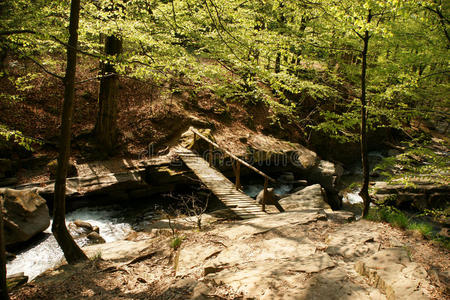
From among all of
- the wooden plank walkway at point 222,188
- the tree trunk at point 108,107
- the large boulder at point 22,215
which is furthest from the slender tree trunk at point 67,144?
the tree trunk at point 108,107

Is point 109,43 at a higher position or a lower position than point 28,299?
higher

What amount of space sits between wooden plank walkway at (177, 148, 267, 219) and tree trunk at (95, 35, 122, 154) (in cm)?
294

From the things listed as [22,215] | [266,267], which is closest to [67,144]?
[22,215]

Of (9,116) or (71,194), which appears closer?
(71,194)

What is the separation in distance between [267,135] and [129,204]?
9.15 m

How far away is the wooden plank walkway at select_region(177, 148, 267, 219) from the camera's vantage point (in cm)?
780

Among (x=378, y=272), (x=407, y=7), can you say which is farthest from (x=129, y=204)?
(x=407, y=7)

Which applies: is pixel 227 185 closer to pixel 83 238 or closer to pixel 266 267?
pixel 83 238

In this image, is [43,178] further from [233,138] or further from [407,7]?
[407,7]

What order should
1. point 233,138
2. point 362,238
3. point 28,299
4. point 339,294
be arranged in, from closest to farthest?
point 339,294
point 28,299
point 362,238
point 233,138

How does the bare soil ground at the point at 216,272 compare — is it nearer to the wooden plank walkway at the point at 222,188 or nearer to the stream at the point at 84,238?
the wooden plank walkway at the point at 222,188

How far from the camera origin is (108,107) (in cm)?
1073

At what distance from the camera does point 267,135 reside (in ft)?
52.5

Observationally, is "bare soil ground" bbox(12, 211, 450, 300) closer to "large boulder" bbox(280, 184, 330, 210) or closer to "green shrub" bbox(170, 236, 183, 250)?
"green shrub" bbox(170, 236, 183, 250)
